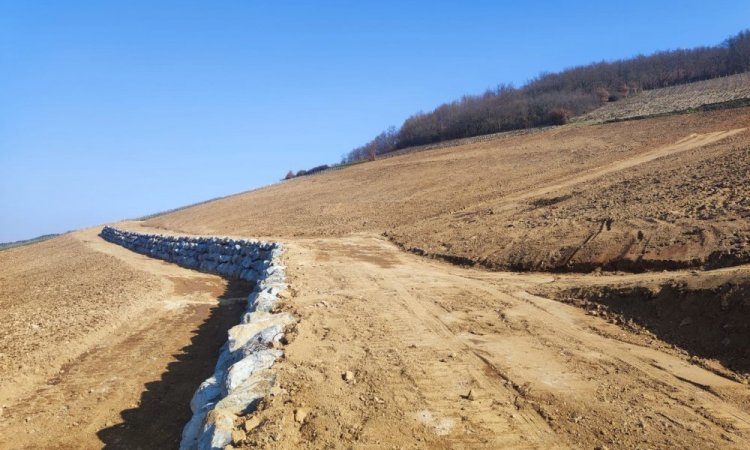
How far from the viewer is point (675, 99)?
3434cm

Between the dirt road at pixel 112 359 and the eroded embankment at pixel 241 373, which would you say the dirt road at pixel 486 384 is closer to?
the eroded embankment at pixel 241 373

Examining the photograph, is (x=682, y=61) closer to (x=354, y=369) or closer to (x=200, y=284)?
(x=200, y=284)

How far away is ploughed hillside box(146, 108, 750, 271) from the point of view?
942 centimetres

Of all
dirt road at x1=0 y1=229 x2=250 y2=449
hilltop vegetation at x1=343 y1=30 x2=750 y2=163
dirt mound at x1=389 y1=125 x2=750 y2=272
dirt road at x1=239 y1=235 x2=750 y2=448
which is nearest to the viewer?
dirt road at x1=239 y1=235 x2=750 y2=448

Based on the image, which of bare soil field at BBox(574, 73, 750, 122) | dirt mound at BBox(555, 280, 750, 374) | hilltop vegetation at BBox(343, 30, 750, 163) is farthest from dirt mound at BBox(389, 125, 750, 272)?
hilltop vegetation at BBox(343, 30, 750, 163)

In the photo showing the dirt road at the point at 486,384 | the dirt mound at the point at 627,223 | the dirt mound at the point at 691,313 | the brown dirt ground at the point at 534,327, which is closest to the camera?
→ the dirt road at the point at 486,384

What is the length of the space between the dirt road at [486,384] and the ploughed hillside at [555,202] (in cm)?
280

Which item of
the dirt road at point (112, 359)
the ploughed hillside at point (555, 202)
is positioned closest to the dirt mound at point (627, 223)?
the ploughed hillside at point (555, 202)

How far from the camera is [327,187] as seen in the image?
33.6 m

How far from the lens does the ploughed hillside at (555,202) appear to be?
30.9 ft

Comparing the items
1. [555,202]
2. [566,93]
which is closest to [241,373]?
[555,202]

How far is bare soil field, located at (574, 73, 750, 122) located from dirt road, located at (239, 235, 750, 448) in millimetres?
28175

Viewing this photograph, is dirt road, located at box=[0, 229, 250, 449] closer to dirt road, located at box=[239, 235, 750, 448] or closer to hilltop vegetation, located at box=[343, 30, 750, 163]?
dirt road, located at box=[239, 235, 750, 448]

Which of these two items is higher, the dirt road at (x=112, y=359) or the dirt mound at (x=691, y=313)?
the dirt road at (x=112, y=359)
